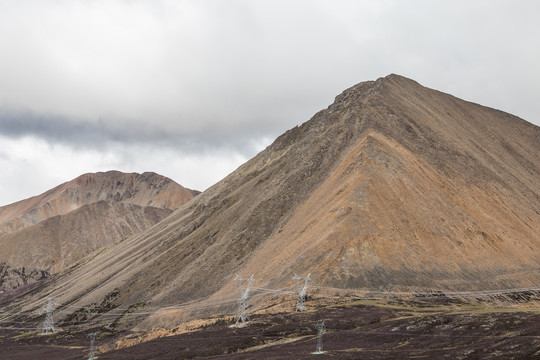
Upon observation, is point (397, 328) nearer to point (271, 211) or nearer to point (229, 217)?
point (271, 211)

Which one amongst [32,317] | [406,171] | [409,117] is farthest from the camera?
[32,317]

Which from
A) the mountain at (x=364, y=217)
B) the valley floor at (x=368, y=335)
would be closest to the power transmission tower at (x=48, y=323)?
the mountain at (x=364, y=217)

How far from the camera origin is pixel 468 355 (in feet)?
142

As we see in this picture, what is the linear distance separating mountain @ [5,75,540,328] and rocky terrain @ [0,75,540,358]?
1.26 ft

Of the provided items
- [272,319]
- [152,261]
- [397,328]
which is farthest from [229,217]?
[397,328]

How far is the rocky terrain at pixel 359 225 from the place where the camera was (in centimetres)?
10031

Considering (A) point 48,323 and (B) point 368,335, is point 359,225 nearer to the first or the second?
(B) point 368,335

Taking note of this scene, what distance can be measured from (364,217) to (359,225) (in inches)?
124

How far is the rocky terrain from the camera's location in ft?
329


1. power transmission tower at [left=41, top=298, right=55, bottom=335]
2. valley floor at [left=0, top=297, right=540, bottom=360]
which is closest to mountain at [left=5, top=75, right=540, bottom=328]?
valley floor at [left=0, top=297, right=540, bottom=360]

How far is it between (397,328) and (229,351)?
2297cm

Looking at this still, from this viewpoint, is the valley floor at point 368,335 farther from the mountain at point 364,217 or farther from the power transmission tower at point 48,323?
the power transmission tower at point 48,323

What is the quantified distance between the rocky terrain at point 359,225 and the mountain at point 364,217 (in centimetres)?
38

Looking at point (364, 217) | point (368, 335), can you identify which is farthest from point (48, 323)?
point (368, 335)
